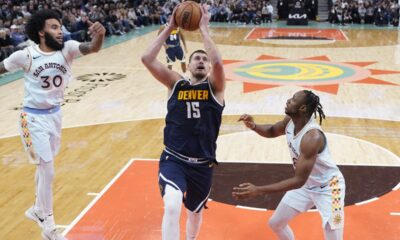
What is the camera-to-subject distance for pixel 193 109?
482 centimetres

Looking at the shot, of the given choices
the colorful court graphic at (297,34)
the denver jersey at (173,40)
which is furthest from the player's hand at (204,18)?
the colorful court graphic at (297,34)

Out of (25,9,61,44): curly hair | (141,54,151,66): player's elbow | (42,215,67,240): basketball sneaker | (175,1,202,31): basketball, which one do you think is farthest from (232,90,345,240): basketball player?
(25,9,61,44): curly hair

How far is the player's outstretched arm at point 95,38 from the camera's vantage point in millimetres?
5512

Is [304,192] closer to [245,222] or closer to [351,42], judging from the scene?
[245,222]

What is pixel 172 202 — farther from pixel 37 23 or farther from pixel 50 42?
pixel 37 23

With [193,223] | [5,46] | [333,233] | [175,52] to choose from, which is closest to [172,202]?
[193,223]

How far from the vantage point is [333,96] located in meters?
12.8

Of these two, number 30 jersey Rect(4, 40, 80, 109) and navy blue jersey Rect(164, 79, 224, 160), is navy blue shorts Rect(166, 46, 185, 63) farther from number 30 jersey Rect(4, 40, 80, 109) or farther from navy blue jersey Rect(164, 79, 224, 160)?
navy blue jersey Rect(164, 79, 224, 160)

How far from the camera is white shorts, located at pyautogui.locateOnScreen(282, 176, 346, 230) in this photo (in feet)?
15.4

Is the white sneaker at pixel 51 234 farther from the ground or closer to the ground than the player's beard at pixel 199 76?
closer to the ground

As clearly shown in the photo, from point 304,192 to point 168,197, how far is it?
124 cm

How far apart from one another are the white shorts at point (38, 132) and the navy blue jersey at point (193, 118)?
1.45 metres

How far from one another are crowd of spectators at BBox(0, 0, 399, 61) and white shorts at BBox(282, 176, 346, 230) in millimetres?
17765

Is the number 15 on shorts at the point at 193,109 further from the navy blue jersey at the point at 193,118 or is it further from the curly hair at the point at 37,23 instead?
the curly hair at the point at 37,23
